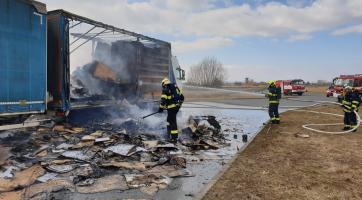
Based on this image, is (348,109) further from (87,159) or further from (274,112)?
(87,159)

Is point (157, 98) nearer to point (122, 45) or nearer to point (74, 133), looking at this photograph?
point (122, 45)

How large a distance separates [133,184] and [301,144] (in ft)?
17.5

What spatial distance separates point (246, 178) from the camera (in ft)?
19.0

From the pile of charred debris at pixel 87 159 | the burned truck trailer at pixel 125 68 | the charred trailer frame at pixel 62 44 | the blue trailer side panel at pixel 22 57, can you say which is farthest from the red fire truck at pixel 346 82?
the blue trailer side panel at pixel 22 57

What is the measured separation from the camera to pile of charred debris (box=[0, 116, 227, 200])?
17.2 ft

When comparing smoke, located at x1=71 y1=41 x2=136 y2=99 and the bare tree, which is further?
the bare tree

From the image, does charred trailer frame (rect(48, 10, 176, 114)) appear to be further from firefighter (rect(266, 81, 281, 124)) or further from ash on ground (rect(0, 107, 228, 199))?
firefighter (rect(266, 81, 281, 124))

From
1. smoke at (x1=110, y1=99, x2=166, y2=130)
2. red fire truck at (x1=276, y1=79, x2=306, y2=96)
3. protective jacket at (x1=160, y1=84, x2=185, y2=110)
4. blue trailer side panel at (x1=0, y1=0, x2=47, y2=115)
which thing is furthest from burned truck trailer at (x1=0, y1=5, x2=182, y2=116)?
red fire truck at (x1=276, y1=79, x2=306, y2=96)

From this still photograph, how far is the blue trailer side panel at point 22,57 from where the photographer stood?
267 inches

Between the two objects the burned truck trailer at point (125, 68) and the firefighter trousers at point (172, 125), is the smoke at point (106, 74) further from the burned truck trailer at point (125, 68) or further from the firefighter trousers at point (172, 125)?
the firefighter trousers at point (172, 125)

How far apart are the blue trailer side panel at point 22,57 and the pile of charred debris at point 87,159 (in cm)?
81

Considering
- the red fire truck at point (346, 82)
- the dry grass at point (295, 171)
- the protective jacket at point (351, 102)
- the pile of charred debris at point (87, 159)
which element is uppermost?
the red fire truck at point (346, 82)

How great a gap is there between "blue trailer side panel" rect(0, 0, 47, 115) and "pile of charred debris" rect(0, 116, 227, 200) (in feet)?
2.65

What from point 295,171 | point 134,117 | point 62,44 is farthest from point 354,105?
point 62,44
